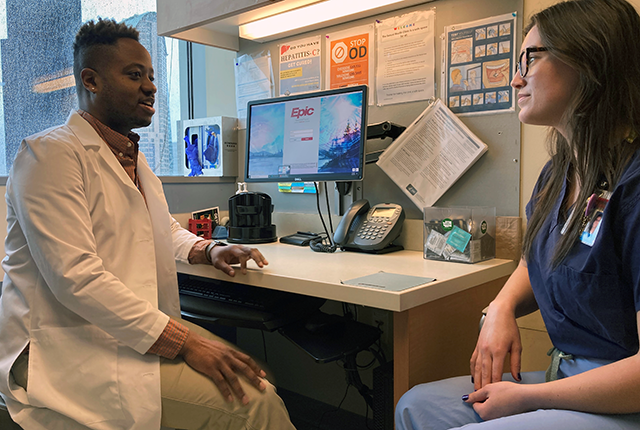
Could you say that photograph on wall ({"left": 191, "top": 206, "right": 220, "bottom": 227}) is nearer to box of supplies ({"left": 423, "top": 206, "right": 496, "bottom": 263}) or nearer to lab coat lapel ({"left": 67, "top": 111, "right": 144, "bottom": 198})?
lab coat lapel ({"left": 67, "top": 111, "right": 144, "bottom": 198})

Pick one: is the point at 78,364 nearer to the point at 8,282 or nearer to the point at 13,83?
the point at 8,282

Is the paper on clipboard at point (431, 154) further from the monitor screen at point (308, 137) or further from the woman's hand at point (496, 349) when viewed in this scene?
the woman's hand at point (496, 349)

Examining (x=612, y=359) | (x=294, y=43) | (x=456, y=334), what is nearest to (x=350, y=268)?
(x=456, y=334)

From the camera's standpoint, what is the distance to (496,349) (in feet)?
3.18

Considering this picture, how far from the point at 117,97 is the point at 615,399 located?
1.25 metres

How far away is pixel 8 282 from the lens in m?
1.12

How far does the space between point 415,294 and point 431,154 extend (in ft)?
2.44

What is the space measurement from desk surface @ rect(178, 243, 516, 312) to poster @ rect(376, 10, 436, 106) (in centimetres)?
58

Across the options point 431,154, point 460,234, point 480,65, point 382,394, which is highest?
point 480,65

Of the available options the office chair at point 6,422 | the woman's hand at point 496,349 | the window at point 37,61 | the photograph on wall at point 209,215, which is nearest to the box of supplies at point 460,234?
the woman's hand at point 496,349

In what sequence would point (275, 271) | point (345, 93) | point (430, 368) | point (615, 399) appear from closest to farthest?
1. point (615, 399)
2. point (430, 368)
3. point (275, 271)
4. point (345, 93)

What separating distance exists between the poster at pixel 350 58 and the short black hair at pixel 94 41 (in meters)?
0.86

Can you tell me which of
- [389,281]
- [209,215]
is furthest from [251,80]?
[389,281]

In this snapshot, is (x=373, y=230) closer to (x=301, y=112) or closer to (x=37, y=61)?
(x=301, y=112)
